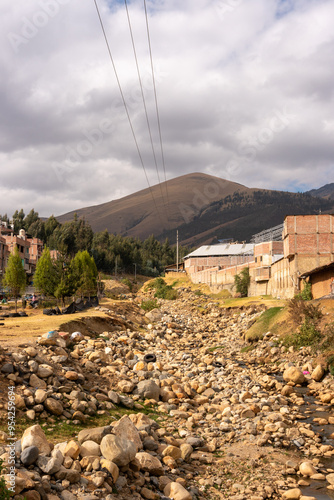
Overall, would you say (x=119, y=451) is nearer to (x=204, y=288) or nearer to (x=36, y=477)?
(x=36, y=477)

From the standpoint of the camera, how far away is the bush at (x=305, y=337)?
21.3 m

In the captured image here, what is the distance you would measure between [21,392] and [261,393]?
912 centimetres

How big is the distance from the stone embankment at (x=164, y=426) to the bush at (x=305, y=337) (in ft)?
2.96

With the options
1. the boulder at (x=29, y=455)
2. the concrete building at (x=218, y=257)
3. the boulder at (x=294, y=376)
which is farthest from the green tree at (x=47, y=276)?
the concrete building at (x=218, y=257)

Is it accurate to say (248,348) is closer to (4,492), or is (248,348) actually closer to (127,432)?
(127,432)

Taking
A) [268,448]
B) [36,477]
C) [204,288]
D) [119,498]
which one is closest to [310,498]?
[268,448]

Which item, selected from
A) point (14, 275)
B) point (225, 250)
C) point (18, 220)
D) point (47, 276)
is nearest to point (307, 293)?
point (47, 276)

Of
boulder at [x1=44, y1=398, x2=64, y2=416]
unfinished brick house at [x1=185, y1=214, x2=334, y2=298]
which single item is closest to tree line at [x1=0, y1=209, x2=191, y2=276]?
unfinished brick house at [x1=185, y1=214, x2=334, y2=298]

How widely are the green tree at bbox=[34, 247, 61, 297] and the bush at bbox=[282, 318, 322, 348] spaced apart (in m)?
24.0

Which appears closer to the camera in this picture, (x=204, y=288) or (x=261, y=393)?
(x=261, y=393)

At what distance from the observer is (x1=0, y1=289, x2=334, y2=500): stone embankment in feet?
23.7

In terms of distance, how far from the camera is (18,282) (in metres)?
40.1

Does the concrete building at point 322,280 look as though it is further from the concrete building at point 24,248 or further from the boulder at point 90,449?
the concrete building at point 24,248

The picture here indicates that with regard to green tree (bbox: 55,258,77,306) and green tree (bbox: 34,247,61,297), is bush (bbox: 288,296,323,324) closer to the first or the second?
green tree (bbox: 55,258,77,306)
